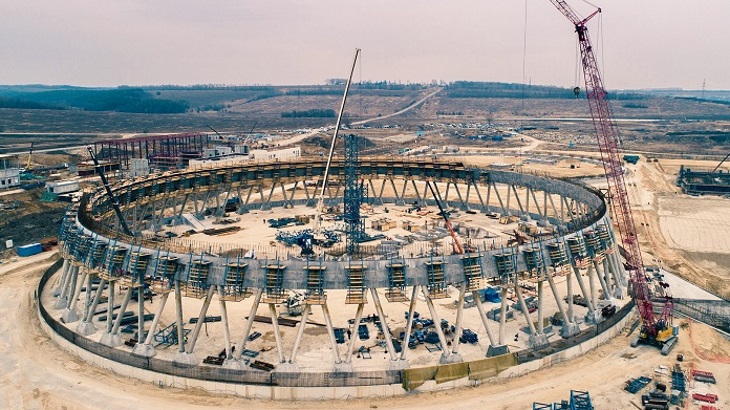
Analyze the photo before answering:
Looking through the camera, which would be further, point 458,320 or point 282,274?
point 458,320

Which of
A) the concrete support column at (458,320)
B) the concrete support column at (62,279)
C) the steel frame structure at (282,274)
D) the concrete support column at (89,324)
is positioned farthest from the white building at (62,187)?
the concrete support column at (458,320)

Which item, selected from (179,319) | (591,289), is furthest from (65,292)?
(591,289)

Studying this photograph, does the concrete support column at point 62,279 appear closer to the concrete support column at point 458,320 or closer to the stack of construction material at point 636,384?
the concrete support column at point 458,320

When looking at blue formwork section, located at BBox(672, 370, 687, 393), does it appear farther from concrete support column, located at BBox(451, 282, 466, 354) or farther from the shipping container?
the shipping container

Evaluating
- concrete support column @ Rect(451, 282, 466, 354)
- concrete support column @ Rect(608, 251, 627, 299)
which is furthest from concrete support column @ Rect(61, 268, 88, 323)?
concrete support column @ Rect(608, 251, 627, 299)

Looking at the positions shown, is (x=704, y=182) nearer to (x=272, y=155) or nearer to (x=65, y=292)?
(x=272, y=155)

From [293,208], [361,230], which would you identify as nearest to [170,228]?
[293,208]
